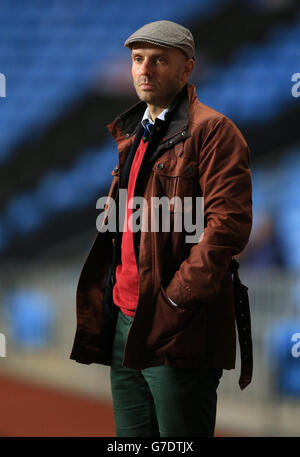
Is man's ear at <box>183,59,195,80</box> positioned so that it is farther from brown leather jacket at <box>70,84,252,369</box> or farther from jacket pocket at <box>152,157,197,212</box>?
jacket pocket at <box>152,157,197,212</box>

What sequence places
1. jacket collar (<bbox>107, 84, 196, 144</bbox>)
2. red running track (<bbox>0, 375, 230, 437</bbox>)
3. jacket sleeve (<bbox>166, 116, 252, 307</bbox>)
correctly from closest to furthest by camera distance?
jacket sleeve (<bbox>166, 116, 252, 307</bbox>)
jacket collar (<bbox>107, 84, 196, 144</bbox>)
red running track (<bbox>0, 375, 230, 437</bbox>)

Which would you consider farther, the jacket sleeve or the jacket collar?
the jacket collar

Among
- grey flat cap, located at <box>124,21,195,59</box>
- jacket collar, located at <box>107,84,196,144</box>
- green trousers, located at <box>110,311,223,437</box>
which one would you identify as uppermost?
grey flat cap, located at <box>124,21,195,59</box>

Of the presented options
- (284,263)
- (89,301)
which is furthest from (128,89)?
(89,301)

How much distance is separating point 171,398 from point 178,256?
0.32 m

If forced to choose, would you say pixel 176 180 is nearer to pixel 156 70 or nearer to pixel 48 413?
pixel 156 70

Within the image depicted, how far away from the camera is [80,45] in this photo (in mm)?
5879

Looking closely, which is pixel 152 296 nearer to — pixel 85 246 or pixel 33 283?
pixel 33 283

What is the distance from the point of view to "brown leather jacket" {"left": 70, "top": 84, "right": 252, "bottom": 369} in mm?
1458

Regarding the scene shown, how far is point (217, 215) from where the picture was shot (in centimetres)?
146

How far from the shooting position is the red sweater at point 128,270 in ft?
5.18

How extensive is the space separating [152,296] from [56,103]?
4.72 m

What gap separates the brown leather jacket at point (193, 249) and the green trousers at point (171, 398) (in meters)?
0.03

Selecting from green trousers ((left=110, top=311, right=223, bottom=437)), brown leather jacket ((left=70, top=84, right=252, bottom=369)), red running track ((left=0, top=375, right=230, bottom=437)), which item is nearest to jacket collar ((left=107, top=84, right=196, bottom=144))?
brown leather jacket ((left=70, top=84, right=252, bottom=369))
